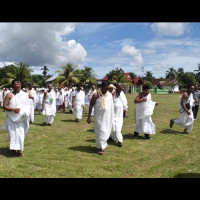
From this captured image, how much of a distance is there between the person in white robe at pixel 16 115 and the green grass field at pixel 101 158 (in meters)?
0.41

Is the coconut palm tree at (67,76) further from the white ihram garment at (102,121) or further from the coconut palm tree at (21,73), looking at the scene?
the white ihram garment at (102,121)

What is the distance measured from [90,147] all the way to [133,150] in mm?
1284

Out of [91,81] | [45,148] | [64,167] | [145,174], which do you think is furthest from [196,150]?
[91,81]

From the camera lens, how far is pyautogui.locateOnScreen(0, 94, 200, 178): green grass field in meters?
5.18

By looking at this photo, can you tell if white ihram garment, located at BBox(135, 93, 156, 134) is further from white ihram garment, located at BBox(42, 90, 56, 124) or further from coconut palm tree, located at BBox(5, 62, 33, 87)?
coconut palm tree, located at BBox(5, 62, 33, 87)

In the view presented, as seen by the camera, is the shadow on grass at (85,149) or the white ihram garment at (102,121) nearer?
the white ihram garment at (102,121)

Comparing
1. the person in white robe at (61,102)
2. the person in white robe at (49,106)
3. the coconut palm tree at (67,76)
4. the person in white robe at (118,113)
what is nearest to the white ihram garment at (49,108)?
the person in white robe at (49,106)

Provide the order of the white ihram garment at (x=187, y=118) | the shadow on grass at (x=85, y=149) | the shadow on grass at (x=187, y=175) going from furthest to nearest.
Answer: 1. the white ihram garment at (x=187, y=118)
2. the shadow on grass at (x=85, y=149)
3. the shadow on grass at (x=187, y=175)

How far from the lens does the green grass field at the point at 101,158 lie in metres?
5.18

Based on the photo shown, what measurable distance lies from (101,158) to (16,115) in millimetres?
2408

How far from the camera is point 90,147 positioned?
7262 mm

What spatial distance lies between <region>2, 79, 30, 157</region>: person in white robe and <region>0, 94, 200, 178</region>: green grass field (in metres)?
0.41

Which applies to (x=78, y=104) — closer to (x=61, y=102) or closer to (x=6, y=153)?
(x=61, y=102)

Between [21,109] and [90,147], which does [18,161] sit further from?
[90,147]
